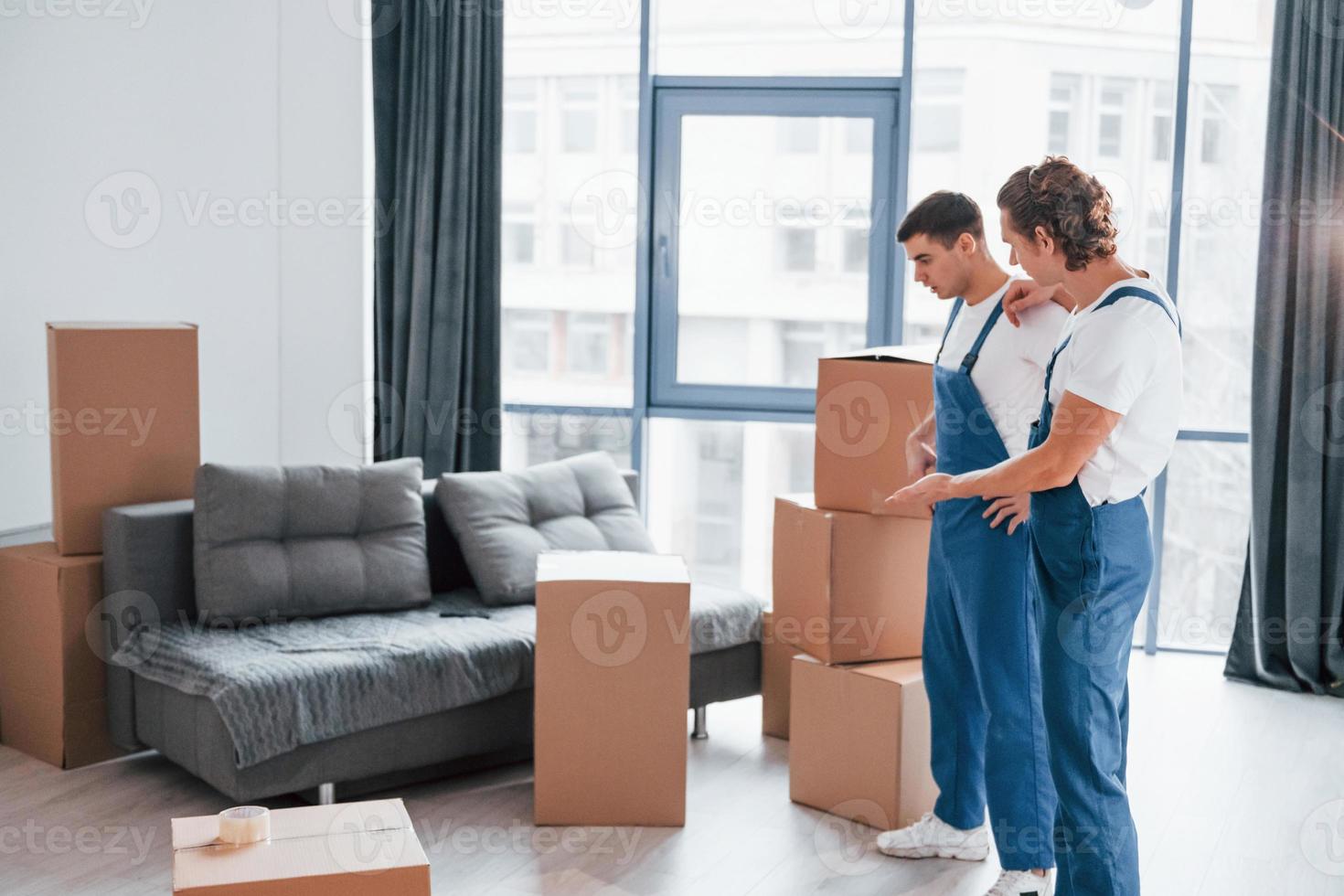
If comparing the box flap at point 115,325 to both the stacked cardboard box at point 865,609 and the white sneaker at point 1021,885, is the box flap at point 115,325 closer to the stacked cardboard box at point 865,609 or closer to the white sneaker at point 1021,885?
the stacked cardboard box at point 865,609

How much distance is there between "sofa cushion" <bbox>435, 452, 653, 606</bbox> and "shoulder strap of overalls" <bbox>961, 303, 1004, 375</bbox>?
4.76ft

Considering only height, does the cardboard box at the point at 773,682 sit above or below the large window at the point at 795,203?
below

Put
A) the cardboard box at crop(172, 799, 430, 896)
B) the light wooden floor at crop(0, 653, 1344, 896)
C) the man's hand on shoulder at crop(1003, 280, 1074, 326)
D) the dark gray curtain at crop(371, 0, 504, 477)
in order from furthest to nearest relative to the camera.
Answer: the dark gray curtain at crop(371, 0, 504, 477) < the light wooden floor at crop(0, 653, 1344, 896) < the man's hand on shoulder at crop(1003, 280, 1074, 326) < the cardboard box at crop(172, 799, 430, 896)

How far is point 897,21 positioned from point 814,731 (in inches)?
106

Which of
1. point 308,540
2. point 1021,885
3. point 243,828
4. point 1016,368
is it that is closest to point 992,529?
point 1016,368

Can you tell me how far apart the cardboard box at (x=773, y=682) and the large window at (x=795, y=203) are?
1286 mm

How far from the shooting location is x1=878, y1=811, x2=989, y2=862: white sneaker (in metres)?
3.00

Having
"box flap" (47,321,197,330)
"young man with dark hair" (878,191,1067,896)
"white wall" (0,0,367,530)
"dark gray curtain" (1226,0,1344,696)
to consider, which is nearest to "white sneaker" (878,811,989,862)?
"young man with dark hair" (878,191,1067,896)

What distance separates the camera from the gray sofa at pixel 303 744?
3.07m

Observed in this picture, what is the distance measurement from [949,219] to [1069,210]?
557mm

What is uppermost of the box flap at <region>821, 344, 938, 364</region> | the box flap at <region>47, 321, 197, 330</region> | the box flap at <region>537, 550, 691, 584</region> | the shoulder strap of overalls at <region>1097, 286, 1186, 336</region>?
the shoulder strap of overalls at <region>1097, 286, 1186, 336</region>

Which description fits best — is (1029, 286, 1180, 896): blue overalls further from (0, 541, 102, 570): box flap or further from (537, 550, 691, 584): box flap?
(0, 541, 102, 570): box flap

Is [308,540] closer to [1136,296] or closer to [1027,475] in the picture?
[1027,475]

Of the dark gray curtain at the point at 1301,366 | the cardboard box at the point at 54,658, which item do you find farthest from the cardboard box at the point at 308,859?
the dark gray curtain at the point at 1301,366
